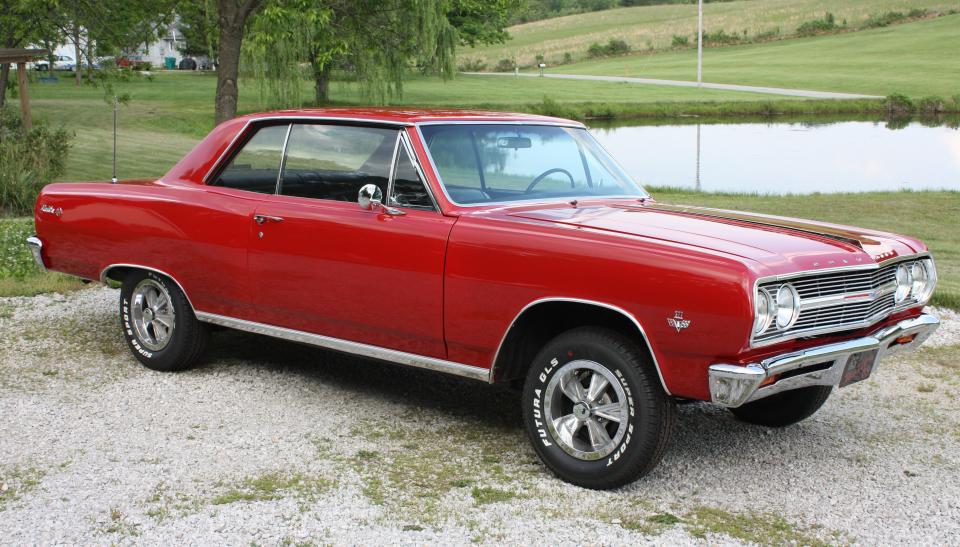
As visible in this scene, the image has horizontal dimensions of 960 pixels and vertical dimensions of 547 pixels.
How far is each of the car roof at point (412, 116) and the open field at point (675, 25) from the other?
78.7 meters

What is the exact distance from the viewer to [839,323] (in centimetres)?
461

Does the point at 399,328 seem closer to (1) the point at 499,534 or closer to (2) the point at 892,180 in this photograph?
(1) the point at 499,534

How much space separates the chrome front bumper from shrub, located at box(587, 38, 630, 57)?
3387 inches

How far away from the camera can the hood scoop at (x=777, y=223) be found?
4.96 m

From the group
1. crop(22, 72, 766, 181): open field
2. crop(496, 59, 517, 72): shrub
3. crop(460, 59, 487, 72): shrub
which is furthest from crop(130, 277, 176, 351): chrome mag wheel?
crop(496, 59, 517, 72): shrub

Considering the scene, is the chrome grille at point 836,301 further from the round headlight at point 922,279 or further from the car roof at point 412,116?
the car roof at point 412,116

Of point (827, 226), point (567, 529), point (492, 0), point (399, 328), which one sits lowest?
point (567, 529)

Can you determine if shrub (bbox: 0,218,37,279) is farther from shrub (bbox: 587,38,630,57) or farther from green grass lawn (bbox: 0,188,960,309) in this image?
shrub (bbox: 587,38,630,57)

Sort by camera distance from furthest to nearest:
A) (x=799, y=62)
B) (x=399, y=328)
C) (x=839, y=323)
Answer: (x=799, y=62)
(x=399, y=328)
(x=839, y=323)

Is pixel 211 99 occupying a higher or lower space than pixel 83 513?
higher

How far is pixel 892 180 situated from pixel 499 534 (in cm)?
2282

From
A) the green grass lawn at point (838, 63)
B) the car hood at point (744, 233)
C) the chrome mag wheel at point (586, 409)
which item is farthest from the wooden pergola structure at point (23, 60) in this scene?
the green grass lawn at point (838, 63)

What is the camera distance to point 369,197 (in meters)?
5.25

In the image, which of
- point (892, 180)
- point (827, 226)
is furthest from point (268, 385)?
point (892, 180)
